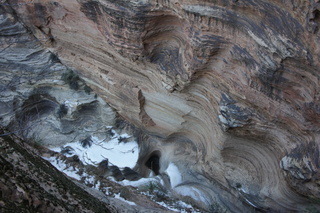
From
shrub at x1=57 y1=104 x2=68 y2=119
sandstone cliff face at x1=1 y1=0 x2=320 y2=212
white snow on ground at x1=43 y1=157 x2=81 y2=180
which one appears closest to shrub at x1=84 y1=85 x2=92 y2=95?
sandstone cliff face at x1=1 y1=0 x2=320 y2=212

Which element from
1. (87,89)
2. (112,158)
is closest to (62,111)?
(87,89)

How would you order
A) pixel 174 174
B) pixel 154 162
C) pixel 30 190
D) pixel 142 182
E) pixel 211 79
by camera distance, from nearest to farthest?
pixel 30 190 < pixel 211 79 < pixel 142 182 < pixel 174 174 < pixel 154 162

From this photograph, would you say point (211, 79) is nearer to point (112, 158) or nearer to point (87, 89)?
point (87, 89)

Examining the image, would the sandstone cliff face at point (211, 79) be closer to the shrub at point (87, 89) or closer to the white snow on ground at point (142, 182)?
the shrub at point (87, 89)

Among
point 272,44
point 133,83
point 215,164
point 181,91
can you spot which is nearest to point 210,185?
point 215,164

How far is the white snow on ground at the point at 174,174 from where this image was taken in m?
6.58

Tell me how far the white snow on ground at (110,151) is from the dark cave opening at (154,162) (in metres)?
0.55

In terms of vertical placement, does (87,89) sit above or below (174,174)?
above

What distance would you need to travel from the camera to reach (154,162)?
7359 millimetres

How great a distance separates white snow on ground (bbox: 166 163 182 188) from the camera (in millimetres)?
6578

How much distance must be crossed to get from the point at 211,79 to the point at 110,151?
10.4 feet

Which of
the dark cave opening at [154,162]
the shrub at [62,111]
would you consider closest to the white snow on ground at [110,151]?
the dark cave opening at [154,162]

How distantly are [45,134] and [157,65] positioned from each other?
11.2 feet

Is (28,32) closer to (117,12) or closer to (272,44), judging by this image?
(117,12)
